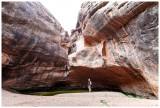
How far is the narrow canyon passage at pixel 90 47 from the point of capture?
22.4 ft

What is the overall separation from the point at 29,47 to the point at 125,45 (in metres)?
8.61

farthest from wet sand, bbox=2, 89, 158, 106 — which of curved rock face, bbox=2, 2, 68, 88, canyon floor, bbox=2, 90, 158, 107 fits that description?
curved rock face, bbox=2, 2, 68, 88

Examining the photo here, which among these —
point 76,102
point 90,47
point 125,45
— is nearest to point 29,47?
point 76,102

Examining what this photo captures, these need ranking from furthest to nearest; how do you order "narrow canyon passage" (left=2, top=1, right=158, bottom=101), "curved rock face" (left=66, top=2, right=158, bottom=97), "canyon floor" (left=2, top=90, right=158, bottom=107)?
"narrow canyon passage" (left=2, top=1, right=158, bottom=101), "curved rock face" (left=66, top=2, right=158, bottom=97), "canyon floor" (left=2, top=90, right=158, bottom=107)

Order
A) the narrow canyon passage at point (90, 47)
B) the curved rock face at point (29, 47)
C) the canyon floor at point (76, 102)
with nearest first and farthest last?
the canyon floor at point (76, 102) → the narrow canyon passage at point (90, 47) → the curved rock face at point (29, 47)

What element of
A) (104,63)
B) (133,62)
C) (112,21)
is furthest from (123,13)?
(104,63)

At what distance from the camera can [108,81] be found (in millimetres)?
13664

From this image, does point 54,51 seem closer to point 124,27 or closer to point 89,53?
point 89,53

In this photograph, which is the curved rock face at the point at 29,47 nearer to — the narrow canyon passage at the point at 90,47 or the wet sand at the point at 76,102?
the narrow canyon passage at the point at 90,47

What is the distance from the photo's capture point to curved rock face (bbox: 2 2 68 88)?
7.48m

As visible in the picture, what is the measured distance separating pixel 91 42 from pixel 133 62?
591cm

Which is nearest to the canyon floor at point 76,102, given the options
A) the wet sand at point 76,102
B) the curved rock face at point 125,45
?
the wet sand at point 76,102

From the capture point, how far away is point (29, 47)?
28.4ft

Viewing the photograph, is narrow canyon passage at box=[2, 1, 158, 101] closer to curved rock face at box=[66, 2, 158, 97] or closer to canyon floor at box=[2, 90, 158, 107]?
curved rock face at box=[66, 2, 158, 97]
